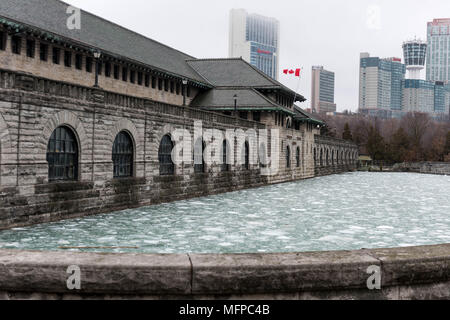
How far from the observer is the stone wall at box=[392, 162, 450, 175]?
83.8 meters

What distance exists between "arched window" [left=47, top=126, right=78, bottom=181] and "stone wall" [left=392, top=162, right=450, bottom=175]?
254 feet

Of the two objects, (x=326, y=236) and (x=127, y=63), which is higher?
(x=127, y=63)

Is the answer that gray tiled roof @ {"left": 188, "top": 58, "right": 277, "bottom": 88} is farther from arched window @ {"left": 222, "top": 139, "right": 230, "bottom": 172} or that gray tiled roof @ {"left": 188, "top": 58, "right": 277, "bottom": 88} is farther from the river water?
the river water

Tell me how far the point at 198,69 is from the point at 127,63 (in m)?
20.4

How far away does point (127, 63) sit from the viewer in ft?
109

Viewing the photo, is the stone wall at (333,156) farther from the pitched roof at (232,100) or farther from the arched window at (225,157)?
the arched window at (225,157)

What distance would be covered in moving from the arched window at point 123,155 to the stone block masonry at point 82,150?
1.00 feet

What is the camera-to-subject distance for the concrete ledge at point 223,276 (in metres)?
3.89

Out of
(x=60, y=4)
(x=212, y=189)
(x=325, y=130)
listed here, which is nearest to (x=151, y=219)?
(x=212, y=189)

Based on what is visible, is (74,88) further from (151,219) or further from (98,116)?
(151,219)

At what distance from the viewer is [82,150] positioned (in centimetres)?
1839
